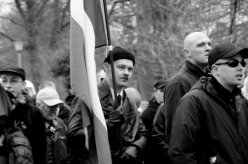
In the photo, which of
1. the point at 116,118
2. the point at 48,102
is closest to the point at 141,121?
the point at 116,118

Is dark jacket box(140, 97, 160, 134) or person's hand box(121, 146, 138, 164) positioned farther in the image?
dark jacket box(140, 97, 160, 134)

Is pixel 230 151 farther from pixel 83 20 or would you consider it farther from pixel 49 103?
pixel 49 103

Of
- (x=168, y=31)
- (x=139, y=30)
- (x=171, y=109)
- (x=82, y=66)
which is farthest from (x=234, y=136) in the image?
(x=139, y=30)

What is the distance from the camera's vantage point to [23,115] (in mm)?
6293

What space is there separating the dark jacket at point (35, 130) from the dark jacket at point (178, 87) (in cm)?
147

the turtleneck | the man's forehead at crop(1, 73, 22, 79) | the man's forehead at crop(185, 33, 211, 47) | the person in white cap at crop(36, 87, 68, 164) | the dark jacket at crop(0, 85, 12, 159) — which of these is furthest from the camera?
the person in white cap at crop(36, 87, 68, 164)

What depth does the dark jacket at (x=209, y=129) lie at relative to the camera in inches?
190

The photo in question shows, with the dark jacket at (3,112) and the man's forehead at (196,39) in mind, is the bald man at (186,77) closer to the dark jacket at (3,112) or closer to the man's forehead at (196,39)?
the man's forehead at (196,39)

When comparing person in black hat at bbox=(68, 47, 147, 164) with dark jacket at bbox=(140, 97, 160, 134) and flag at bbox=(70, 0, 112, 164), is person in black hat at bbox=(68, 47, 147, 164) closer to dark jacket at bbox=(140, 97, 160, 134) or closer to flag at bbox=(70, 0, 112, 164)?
flag at bbox=(70, 0, 112, 164)

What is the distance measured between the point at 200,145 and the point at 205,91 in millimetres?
488

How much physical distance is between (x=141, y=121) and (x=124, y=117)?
0.71 m

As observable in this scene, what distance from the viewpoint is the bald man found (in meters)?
6.09

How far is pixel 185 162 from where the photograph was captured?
4750 mm

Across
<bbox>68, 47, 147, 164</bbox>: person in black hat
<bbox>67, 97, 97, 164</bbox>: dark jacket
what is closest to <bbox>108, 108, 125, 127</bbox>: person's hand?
<bbox>68, 47, 147, 164</bbox>: person in black hat
